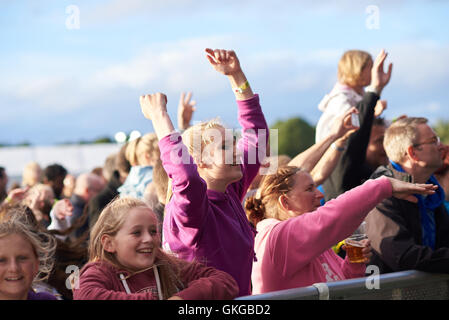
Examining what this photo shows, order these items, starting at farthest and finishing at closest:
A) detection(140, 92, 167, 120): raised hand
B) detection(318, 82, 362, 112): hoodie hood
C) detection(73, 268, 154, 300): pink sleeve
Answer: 1. detection(318, 82, 362, 112): hoodie hood
2. detection(140, 92, 167, 120): raised hand
3. detection(73, 268, 154, 300): pink sleeve

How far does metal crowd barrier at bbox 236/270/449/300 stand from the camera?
2479mm

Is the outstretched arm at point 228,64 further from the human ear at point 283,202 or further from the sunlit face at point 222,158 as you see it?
the human ear at point 283,202

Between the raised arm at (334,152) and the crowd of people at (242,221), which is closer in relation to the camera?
the crowd of people at (242,221)

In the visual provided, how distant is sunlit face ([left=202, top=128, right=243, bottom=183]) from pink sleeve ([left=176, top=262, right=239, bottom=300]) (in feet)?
1.54

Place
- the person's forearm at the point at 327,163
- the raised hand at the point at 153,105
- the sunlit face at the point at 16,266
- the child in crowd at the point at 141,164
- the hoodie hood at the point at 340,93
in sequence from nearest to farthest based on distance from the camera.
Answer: the sunlit face at the point at 16,266, the raised hand at the point at 153,105, the person's forearm at the point at 327,163, the child in crowd at the point at 141,164, the hoodie hood at the point at 340,93

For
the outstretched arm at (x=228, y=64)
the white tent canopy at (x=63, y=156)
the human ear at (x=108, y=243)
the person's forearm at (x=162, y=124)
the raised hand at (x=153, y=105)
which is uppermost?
the outstretched arm at (x=228, y=64)

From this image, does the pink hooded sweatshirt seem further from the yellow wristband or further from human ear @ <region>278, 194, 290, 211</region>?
the yellow wristband

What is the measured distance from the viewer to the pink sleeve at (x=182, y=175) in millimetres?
2555

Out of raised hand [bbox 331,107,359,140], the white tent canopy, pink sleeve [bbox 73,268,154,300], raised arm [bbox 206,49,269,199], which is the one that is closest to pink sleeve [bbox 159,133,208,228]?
pink sleeve [bbox 73,268,154,300]

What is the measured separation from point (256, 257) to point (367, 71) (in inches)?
119

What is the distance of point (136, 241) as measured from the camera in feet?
8.67

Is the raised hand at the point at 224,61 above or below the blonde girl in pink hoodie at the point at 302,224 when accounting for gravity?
above

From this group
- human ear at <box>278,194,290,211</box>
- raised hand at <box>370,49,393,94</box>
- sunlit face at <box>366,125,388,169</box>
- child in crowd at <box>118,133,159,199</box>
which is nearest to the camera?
human ear at <box>278,194,290,211</box>

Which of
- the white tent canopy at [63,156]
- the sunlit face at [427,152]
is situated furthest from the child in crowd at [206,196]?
the white tent canopy at [63,156]
